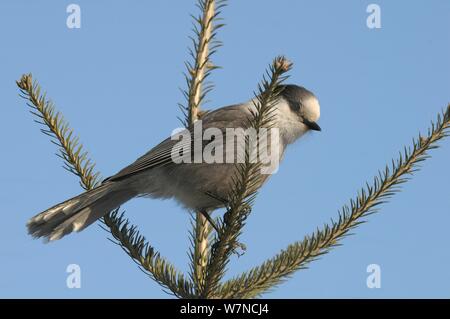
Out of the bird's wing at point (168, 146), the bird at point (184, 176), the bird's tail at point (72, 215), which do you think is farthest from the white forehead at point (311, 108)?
the bird's tail at point (72, 215)

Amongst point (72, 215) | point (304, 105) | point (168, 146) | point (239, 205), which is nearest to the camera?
point (239, 205)

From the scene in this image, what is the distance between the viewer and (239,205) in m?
3.21

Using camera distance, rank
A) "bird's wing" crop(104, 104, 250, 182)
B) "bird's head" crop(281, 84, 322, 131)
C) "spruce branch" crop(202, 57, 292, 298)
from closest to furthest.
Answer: "spruce branch" crop(202, 57, 292, 298) → "bird's wing" crop(104, 104, 250, 182) → "bird's head" crop(281, 84, 322, 131)

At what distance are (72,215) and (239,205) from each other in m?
1.47

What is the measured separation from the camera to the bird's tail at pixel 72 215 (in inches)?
157

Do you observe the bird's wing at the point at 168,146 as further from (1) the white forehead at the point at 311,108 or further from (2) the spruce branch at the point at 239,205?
(2) the spruce branch at the point at 239,205

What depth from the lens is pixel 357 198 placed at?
3.22m

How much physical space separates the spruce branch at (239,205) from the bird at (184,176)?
877 millimetres

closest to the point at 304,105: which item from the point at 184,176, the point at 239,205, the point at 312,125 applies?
the point at 312,125

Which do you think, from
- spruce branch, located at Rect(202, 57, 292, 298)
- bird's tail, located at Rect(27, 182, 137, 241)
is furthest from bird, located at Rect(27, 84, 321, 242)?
spruce branch, located at Rect(202, 57, 292, 298)

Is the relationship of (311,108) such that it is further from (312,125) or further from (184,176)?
(184,176)

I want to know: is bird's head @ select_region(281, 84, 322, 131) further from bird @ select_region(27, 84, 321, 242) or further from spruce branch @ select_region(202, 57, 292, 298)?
spruce branch @ select_region(202, 57, 292, 298)

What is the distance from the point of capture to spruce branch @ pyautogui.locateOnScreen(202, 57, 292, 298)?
2.91 metres
